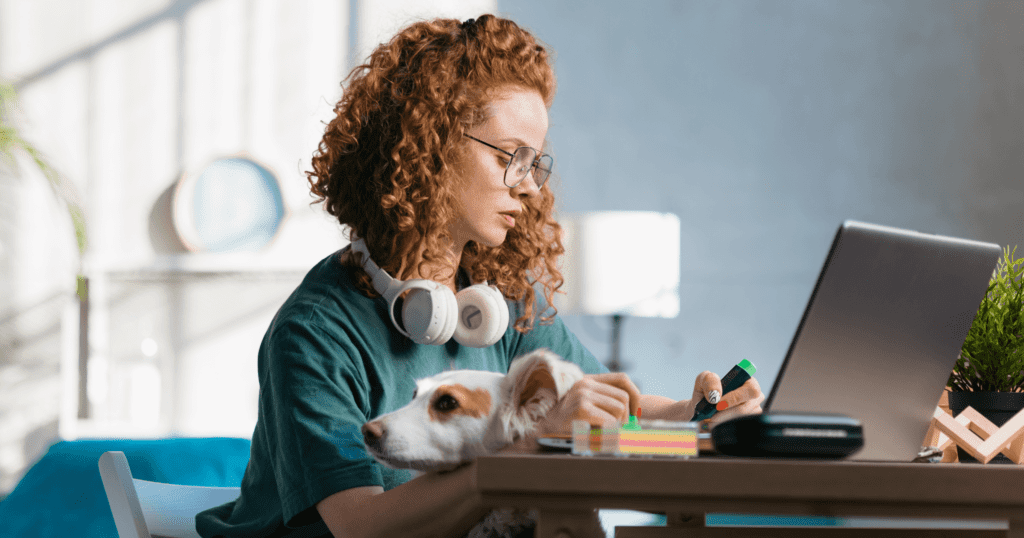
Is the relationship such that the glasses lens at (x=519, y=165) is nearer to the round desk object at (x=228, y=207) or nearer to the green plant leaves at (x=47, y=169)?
the round desk object at (x=228, y=207)

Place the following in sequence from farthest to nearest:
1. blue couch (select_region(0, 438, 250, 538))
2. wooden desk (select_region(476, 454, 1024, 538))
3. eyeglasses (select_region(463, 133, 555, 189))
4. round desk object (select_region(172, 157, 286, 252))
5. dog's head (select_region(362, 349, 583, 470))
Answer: round desk object (select_region(172, 157, 286, 252))
blue couch (select_region(0, 438, 250, 538))
eyeglasses (select_region(463, 133, 555, 189))
dog's head (select_region(362, 349, 583, 470))
wooden desk (select_region(476, 454, 1024, 538))

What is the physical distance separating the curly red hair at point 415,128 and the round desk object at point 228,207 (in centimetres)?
247

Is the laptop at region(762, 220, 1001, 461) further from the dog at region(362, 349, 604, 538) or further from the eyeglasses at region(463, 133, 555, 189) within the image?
the eyeglasses at region(463, 133, 555, 189)

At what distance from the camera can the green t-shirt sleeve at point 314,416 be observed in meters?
0.96

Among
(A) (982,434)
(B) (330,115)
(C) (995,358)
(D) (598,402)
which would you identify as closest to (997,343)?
(C) (995,358)

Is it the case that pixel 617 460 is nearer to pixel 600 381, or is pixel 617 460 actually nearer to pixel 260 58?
pixel 600 381

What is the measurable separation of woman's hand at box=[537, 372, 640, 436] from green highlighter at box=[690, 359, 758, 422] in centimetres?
22

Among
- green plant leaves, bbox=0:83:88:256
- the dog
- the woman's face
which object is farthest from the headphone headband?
green plant leaves, bbox=0:83:88:256

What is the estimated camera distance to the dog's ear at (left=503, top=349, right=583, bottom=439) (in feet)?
2.65

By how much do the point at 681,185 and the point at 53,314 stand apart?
2906 millimetres

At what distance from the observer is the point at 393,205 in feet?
4.08

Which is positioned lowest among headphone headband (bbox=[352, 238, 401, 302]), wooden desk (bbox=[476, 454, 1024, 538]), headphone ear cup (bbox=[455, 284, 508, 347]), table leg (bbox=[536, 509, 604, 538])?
table leg (bbox=[536, 509, 604, 538])

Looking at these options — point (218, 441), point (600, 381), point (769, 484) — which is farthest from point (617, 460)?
point (218, 441)

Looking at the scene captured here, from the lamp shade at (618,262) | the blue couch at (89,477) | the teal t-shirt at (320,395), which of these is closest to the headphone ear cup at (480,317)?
the teal t-shirt at (320,395)
